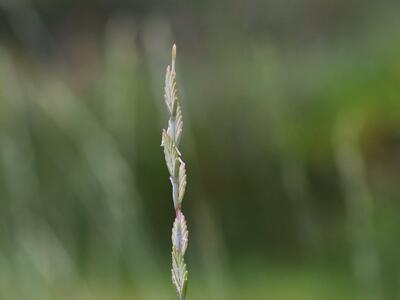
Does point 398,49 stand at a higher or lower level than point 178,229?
lower

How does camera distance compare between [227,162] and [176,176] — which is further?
[227,162]

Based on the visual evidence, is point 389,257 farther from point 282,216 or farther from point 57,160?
point 57,160

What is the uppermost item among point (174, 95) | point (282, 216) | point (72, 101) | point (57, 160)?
point (174, 95)

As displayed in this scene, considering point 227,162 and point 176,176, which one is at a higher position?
point 176,176

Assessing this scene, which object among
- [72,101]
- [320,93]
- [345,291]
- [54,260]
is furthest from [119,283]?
[320,93]

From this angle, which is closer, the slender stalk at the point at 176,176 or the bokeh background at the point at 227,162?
the slender stalk at the point at 176,176
